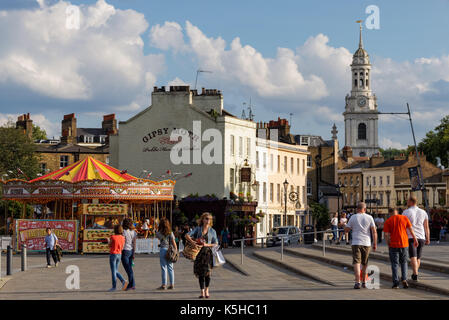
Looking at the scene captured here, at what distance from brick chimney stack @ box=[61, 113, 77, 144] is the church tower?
3921 inches

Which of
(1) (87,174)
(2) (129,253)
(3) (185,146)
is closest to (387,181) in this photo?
(3) (185,146)

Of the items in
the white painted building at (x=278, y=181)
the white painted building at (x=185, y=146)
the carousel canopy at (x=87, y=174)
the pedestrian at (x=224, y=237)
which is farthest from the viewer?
the white painted building at (x=278, y=181)

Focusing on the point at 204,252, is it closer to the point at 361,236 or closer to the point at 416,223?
the point at 361,236

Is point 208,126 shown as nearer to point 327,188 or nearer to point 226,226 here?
point 226,226

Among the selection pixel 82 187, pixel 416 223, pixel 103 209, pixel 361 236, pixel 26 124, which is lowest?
pixel 361 236

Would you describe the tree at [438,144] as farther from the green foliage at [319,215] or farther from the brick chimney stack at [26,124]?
the brick chimney stack at [26,124]

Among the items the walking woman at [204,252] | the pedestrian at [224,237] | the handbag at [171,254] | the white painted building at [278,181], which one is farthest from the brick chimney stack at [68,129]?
the walking woman at [204,252]

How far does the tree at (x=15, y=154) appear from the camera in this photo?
7181 centimetres

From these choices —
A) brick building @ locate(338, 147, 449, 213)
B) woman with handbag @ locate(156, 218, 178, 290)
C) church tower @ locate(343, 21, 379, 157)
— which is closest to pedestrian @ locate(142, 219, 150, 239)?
woman with handbag @ locate(156, 218, 178, 290)

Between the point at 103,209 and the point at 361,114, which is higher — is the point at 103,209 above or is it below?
below

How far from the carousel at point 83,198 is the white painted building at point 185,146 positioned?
12.4 metres

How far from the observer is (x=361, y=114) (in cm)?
18062

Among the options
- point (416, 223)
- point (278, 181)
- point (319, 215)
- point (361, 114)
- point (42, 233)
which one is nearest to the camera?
point (416, 223)

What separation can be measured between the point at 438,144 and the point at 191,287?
85698 millimetres
